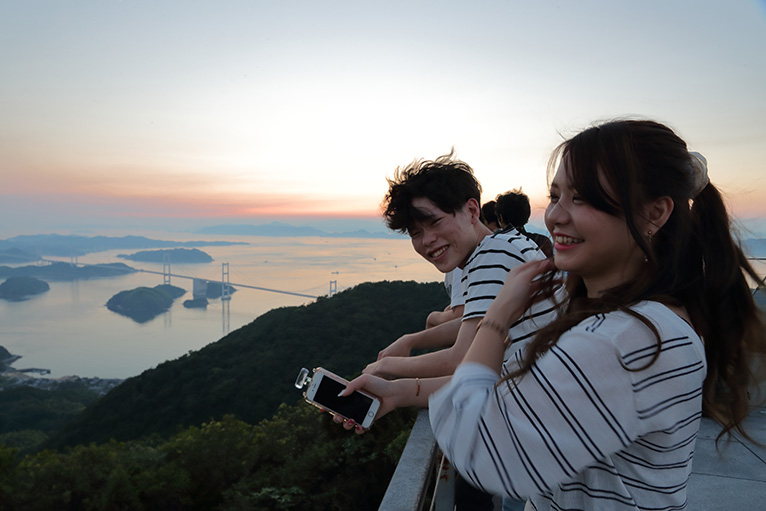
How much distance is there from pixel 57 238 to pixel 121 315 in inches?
1807

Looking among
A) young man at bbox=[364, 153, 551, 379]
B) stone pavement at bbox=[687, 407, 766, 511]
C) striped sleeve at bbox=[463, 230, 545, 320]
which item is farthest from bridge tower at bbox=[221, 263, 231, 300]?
striped sleeve at bbox=[463, 230, 545, 320]

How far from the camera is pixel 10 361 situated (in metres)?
60.8

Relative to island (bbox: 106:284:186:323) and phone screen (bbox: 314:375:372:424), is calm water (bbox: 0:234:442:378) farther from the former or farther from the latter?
phone screen (bbox: 314:375:372:424)

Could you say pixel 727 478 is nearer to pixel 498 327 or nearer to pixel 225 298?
pixel 498 327

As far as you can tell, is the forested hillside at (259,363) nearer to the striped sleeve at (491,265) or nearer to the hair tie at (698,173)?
the striped sleeve at (491,265)

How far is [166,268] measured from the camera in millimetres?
96875

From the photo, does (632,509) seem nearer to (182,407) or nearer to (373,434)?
(373,434)

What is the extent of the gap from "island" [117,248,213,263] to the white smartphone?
10659 centimetres

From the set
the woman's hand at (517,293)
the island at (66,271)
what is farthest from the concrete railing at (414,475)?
the island at (66,271)

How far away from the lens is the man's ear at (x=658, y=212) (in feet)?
2.73

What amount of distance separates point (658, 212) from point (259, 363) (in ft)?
65.9

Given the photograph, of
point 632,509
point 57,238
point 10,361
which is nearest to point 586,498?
point 632,509

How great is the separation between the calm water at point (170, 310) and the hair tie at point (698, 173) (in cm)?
4758

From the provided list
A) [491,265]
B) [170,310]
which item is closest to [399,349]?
[491,265]
